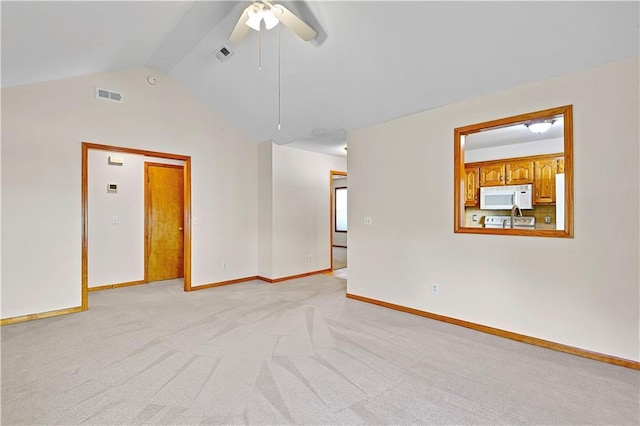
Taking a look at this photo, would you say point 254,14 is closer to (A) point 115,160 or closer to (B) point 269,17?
(B) point 269,17

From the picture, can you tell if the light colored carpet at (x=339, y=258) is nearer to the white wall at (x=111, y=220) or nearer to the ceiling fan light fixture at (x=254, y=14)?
the white wall at (x=111, y=220)

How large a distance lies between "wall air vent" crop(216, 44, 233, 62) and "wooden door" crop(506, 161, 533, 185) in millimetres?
4606

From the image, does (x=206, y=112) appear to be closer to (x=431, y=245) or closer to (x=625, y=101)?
(x=431, y=245)

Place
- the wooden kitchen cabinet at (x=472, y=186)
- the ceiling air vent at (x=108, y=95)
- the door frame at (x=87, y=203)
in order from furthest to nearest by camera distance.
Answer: the wooden kitchen cabinet at (x=472, y=186) → the ceiling air vent at (x=108, y=95) → the door frame at (x=87, y=203)

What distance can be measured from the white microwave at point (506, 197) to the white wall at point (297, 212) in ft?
9.44

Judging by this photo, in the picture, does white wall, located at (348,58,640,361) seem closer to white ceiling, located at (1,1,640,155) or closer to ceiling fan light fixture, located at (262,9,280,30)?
white ceiling, located at (1,1,640,155)

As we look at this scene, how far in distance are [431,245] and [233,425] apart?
2.70m

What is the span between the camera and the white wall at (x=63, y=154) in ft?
11.3

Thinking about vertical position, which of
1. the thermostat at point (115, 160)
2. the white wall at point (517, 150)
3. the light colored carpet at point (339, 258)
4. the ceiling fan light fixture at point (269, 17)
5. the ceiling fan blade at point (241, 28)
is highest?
the ceiling fan blade at point (241, 28)

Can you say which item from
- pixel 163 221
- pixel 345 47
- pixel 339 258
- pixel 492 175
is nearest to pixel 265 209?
pixel 163 221

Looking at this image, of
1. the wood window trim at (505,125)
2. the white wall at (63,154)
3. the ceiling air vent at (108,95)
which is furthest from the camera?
the ceiling air vent at (108,95)

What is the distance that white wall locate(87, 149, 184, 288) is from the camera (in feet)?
16.3

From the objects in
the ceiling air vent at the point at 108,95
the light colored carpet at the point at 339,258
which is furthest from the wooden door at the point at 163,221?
the light colored carpet at the point at 339,258

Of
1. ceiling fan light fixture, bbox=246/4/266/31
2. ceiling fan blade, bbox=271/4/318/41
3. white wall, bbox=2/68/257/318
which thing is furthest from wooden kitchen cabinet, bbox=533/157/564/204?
white wall, bbox=2/68/257/318
